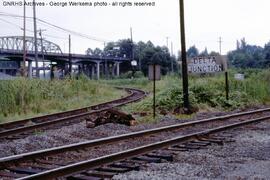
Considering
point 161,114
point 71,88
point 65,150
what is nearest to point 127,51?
point 71,88

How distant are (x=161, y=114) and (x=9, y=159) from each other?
11.3m

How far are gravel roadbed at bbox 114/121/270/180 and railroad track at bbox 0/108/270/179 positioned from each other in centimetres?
31

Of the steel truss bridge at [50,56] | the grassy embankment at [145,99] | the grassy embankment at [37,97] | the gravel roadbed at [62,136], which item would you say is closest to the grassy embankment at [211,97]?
the grassy embankment at [145,99]

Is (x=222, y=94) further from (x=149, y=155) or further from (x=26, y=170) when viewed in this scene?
(x=26, y=170)

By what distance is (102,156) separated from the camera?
28.0 ft

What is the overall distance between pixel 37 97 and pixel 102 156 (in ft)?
50.6

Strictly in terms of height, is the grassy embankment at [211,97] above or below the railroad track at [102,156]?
above

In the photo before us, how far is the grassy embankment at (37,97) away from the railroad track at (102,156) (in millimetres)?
7869

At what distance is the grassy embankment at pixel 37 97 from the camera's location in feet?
66.0

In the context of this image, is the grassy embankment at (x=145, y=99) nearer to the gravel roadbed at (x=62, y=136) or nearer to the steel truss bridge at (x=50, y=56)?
the gravel roadbed at (x=62, y=136)

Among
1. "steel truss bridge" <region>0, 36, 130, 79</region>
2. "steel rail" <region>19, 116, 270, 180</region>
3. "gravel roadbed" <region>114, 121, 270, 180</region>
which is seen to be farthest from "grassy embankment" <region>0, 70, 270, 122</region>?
"steel truss bridge" <region>0, 36, 130, 79</region>

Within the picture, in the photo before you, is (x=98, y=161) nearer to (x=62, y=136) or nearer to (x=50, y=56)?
(x=62, y=136)

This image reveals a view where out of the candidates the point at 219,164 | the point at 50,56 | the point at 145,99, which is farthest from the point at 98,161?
the point at 50,56

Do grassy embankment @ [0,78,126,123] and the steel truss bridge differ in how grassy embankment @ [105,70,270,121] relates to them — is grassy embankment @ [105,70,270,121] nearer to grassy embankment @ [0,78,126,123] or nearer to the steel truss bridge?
grassy embankment @ [0,78,126,123]
